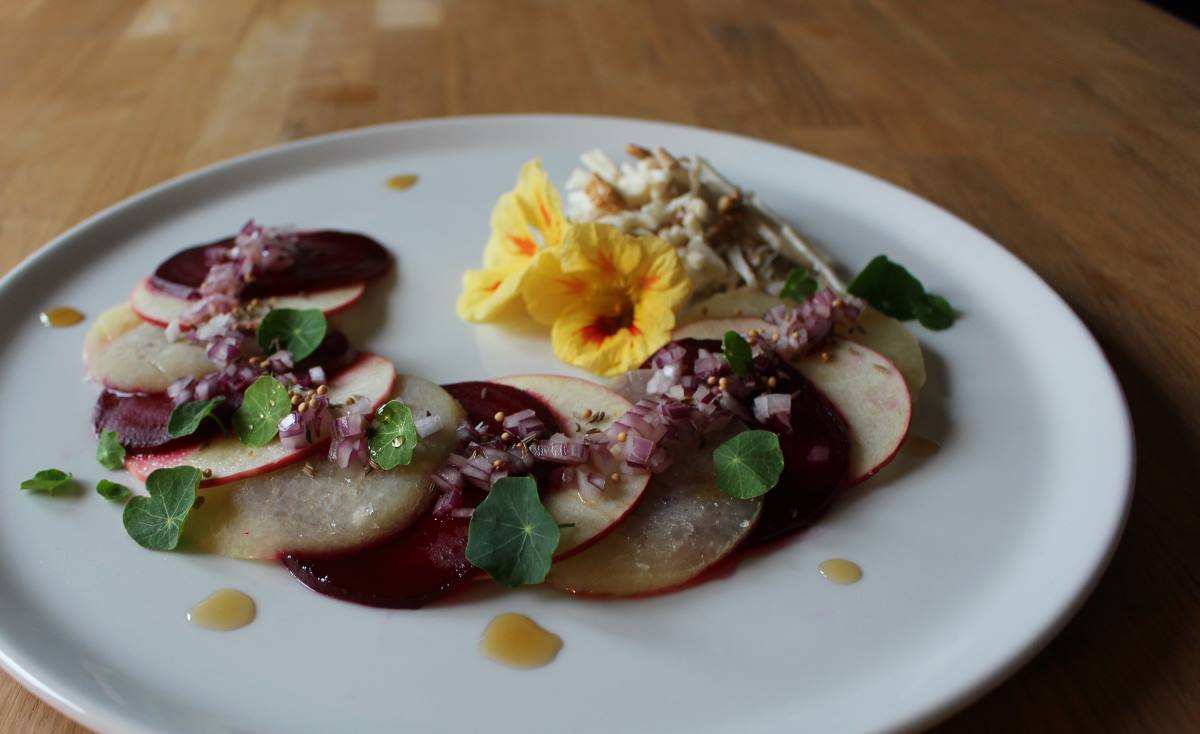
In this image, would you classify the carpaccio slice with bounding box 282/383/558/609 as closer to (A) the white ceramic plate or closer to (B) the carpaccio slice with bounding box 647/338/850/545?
(A) the white ceramic plate

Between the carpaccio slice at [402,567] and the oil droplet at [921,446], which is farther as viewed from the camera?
the oil droplet at [921,446]

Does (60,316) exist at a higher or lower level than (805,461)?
lower

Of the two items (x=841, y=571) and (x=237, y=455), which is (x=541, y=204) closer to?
(x=237, y=455)

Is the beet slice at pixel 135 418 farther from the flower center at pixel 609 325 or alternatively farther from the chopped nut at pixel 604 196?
the chopped nut at pixel 604 196

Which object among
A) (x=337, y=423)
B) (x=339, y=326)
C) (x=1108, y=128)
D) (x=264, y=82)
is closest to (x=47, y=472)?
(x=337, y=423)

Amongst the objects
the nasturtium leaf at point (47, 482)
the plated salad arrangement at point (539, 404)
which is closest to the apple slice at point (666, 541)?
the plated salad arrangement at point (539, 404)

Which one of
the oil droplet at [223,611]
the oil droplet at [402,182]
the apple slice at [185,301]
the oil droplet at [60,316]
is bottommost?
the oil droplet at [60,316]

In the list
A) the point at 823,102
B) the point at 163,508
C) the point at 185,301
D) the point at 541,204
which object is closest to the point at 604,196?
the point at 541,204
